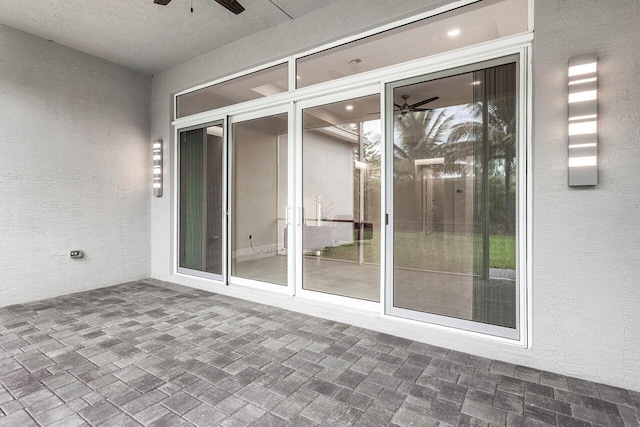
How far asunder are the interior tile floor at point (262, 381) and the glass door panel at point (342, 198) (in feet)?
1.85

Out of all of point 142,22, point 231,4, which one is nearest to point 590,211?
point 231,4

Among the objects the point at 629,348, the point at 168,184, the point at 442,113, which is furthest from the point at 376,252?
the point at 168,184

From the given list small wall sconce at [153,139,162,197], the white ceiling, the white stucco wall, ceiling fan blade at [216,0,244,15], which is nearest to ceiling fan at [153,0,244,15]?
ceiling fan blade at [216,0,244,15]

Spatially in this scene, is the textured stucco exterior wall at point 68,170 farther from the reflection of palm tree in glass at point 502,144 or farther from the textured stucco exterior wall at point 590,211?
the textured stucco exterior wall at point 590,211

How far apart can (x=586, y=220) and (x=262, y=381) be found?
2.54 metres

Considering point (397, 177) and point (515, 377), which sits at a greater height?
point (397, 177)

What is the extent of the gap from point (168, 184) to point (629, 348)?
18.1 feet

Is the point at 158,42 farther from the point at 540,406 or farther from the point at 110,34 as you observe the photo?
the point at 540,406

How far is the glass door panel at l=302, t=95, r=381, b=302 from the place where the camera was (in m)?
3.46

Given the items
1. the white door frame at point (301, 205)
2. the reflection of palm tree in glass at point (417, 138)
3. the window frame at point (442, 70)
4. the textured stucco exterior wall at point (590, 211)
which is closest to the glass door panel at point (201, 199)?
the window frame at point (442, 70)

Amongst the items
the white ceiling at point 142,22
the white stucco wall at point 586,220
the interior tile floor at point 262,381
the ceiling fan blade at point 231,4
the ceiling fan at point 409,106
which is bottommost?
the interior tile floor at point 262,381

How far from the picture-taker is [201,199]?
491 cm

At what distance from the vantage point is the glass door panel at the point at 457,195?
2.70m

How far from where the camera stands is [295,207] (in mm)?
3959
